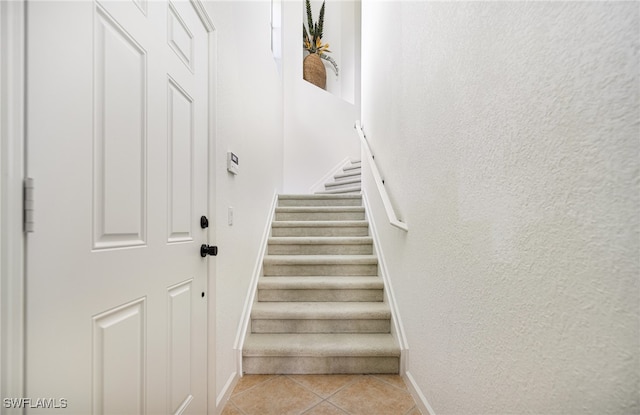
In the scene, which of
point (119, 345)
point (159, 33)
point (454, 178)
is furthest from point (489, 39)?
point (119, 345)

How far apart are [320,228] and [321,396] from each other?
1622 mm

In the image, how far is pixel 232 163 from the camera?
67.6 inches

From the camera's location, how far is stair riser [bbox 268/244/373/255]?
8.81ft

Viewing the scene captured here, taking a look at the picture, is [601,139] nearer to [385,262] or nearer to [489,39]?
[489,39]

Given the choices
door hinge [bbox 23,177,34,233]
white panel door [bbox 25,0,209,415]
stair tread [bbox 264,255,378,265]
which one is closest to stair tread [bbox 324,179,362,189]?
stair tread [bbox 264,255,378,265]

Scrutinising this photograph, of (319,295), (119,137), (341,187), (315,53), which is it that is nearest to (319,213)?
(341,187)

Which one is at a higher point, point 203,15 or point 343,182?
point 203,15

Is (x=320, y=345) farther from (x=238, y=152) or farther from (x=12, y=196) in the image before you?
(x=12, y=196)

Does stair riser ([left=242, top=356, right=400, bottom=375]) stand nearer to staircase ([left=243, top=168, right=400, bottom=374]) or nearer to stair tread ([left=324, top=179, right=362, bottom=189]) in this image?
staircase ([left=243, top=168, right=400, bottom=374])

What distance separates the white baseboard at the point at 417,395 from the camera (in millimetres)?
1395

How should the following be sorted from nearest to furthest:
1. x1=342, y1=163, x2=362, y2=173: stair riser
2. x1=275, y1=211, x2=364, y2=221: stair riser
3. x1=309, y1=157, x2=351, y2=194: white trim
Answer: x1=275, y1=211, x2=364, y2=221: stair riser < x1=342, y1=163, x2=362, y2=173: stair riser < x1=309, y1=157, x2=351, y2=194: white trim

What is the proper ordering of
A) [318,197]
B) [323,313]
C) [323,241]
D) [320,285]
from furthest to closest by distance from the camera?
[318,197]
[323,241]
[320,285]
[323,313]

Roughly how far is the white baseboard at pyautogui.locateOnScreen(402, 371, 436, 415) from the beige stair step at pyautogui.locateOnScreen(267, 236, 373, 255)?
1.16 m

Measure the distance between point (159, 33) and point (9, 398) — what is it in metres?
1.08
